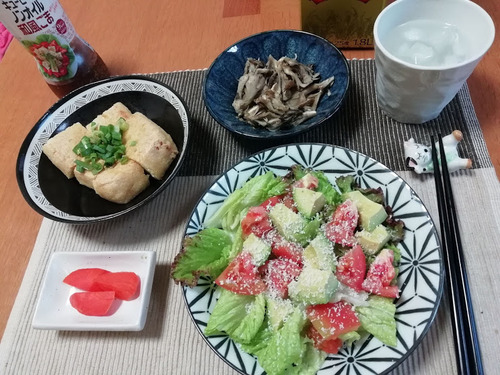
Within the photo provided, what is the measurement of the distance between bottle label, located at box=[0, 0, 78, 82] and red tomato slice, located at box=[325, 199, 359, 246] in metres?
1.13

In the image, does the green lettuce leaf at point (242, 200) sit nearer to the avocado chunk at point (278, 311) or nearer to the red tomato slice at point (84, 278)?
the avocado chunk at point (278, 311)

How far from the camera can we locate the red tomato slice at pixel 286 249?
97 cm

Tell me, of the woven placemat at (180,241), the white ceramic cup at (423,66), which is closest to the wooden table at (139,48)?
the woven placemat at (180,241)

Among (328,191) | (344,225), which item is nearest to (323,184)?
(328,191)

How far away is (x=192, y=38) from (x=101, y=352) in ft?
4.12

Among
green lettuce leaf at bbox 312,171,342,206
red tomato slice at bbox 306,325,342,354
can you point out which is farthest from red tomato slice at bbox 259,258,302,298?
green lettuce leaf at bbox 312,171,342,206

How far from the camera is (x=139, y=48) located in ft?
5.65

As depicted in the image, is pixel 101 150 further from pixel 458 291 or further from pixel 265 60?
pixel 458 291

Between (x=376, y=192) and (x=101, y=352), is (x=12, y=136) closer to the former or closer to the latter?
(x=101, y=352)

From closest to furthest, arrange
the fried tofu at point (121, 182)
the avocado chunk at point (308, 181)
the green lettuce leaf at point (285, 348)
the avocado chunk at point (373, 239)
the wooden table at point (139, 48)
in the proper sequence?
the green lettuce leaf at point (285, 348), the avocado chunk at point (373, 239), the avocado chunk at point (308, 181), the fried tofu at point (121, 182), the wooden table at point (139, 48)

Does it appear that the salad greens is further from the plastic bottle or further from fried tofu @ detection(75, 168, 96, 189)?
the plastic bottle

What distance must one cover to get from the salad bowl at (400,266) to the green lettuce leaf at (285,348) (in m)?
0.03

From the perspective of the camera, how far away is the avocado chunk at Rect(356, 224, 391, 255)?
0.95 meters

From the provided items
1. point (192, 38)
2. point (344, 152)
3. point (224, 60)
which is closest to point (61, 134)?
point (224, 60)
